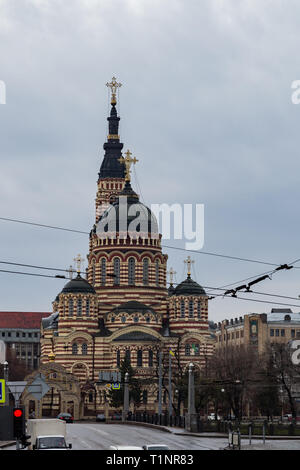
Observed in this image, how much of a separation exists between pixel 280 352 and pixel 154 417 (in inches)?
737

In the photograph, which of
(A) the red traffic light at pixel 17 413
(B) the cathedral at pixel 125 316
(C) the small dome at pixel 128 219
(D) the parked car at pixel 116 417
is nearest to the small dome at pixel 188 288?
(B) the cathedral at pixel 125 316

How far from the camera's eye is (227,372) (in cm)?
10006

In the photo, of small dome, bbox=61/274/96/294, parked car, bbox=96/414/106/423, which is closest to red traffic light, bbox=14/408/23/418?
parked car, bbox=96/414/106/423

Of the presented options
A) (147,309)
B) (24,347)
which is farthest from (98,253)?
(24,347)

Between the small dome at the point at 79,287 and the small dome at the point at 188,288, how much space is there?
1074cm

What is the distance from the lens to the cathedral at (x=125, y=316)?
11388 cm

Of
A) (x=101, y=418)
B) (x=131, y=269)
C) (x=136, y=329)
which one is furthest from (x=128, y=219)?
(x=101, y=418)

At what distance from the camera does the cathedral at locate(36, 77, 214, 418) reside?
11388 centimetres

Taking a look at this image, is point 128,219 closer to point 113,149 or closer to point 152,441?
point 113,149

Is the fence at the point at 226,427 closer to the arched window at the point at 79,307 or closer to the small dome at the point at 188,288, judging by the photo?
the arched window at the point at 79,307

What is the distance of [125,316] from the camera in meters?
118

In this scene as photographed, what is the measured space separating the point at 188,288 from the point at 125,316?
345 inches

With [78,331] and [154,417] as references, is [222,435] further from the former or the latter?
[78,331]

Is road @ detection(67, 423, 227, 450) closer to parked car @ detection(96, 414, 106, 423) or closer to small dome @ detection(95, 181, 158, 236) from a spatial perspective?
parked car @ detection(96, 414, 106, 423)
